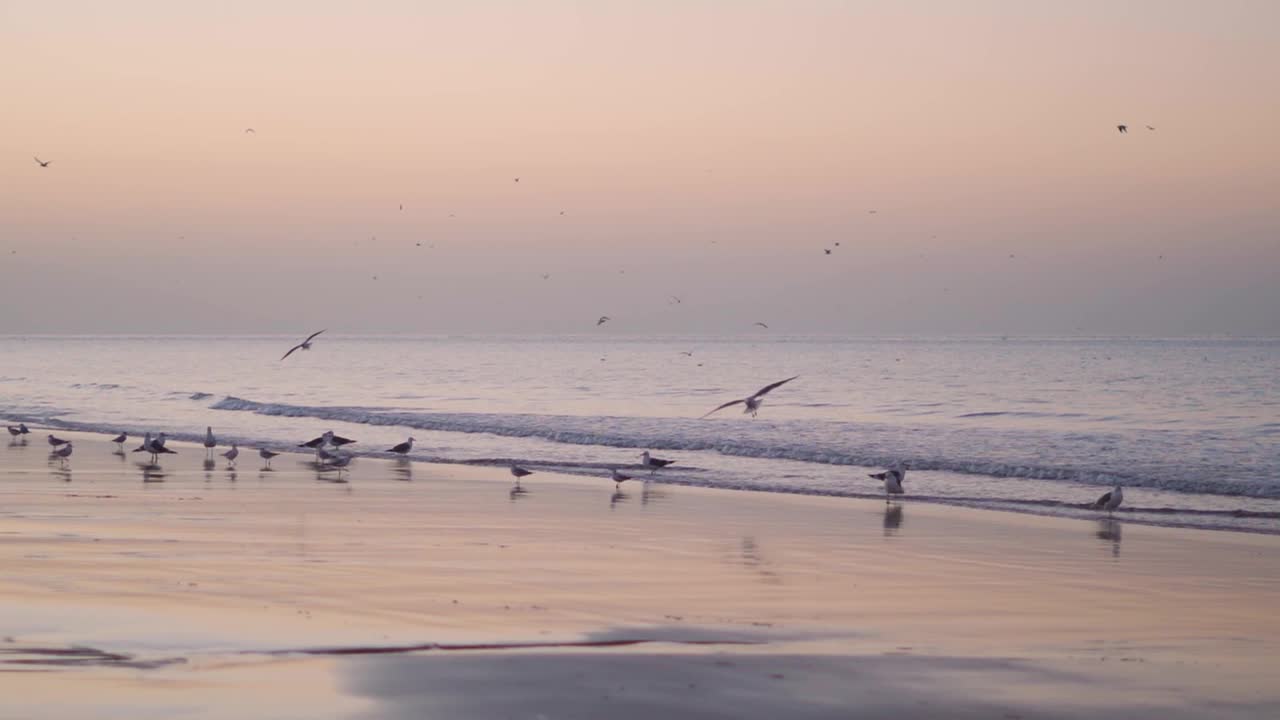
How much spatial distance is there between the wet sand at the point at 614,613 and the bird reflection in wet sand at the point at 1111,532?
9cm

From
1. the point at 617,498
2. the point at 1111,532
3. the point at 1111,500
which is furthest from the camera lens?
the point at 617,498

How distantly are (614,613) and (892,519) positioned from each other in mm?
7945

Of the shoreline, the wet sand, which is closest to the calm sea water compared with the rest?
the shoreline

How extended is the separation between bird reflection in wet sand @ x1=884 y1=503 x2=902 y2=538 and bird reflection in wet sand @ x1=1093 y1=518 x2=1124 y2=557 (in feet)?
7.33

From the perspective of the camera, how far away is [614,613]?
10.3 meters

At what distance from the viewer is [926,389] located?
62.0 m

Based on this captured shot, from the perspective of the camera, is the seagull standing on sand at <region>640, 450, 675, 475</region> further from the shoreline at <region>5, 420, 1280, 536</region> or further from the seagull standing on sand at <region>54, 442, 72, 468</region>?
the seagull standing on sand at <region>54, 442, 72, 468</region>

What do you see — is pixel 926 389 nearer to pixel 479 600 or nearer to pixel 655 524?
pixel 655 524

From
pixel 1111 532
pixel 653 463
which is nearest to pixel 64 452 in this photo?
pixel 653 463

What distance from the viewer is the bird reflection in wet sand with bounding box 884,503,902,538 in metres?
16.2

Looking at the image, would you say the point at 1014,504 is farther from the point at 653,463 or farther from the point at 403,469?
the point at 403,469

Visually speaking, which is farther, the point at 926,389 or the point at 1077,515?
the point at 926,389

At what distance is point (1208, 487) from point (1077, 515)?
4693 mm

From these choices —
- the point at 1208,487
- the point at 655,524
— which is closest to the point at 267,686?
the point at 655,524
